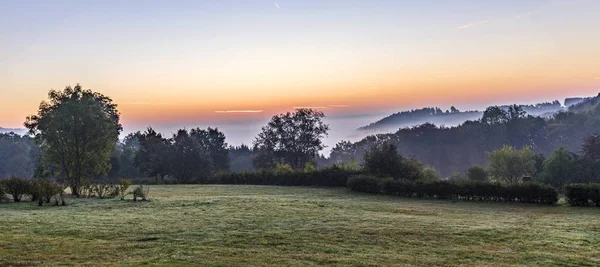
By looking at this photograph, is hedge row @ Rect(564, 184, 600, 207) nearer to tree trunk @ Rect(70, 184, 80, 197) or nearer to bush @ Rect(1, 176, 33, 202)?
bush @ Rect(1, 176, 33, 202)

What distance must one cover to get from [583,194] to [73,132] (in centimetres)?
3143

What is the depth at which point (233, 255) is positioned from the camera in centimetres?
954

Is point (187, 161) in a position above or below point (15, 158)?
below

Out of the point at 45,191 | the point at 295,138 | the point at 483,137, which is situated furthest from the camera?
the point at 483,137

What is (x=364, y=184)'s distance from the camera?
109ft

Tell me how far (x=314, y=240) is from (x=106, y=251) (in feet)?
16.8

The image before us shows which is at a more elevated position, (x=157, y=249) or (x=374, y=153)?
(x=374, y=153)

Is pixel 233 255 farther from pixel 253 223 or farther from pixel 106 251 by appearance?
pixel 253 223

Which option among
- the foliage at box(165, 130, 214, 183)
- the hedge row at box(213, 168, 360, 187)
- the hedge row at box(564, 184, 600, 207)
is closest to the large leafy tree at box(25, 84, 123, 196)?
the hedge row at box(213, 168, 360, 187)

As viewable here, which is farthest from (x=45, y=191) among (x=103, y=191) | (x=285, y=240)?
(x=285, y=240)

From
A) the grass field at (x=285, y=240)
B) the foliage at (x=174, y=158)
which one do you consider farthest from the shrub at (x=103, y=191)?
the foliage at (x=174, y=158)

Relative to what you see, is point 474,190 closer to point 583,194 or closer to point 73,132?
point 583,194

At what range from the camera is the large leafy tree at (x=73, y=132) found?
93.2 ft

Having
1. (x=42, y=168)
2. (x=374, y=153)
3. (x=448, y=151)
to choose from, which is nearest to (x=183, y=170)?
(x=42, y=168)
